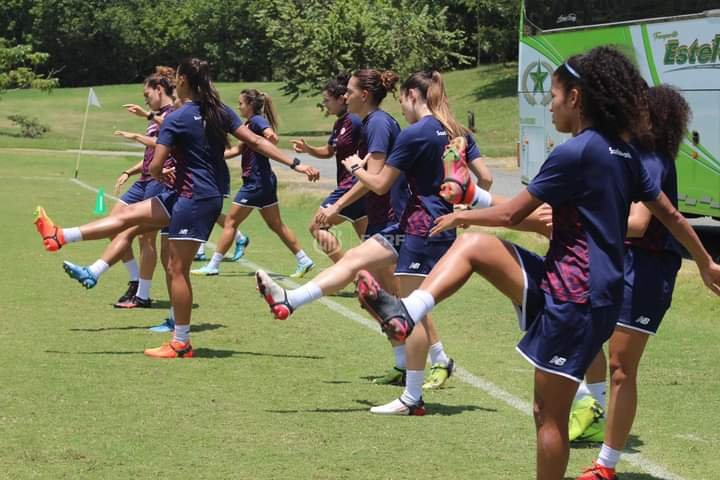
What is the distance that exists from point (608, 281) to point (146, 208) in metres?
5.43

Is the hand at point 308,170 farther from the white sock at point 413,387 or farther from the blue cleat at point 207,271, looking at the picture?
the blue cleat at point 207,271

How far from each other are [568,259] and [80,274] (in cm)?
584

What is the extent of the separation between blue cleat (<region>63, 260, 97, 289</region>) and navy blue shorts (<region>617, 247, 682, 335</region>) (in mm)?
Answer: 5317

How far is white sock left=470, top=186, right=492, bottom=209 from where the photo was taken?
5.73 meters

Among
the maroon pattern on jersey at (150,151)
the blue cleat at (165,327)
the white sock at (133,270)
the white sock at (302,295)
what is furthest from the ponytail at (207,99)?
the white sock at (133,270)

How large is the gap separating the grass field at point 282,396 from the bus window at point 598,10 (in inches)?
172

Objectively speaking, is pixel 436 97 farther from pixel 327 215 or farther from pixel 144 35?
pixel 144 35

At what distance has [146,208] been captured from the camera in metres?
9.65

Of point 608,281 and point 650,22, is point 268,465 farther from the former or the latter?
point 650,22

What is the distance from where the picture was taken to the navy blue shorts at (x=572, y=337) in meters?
4.95

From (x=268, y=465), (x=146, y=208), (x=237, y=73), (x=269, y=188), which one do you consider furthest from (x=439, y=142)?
(x=237, y=73)

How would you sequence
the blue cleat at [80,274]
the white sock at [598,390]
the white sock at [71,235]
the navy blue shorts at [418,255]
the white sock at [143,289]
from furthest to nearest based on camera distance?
1. the white sock at [143,289]
2. the blue cleat at [80,274]
3. the white sock at [71,235]
4. the navy blue shorts at [418,255]
5. the white sock at [598,390]

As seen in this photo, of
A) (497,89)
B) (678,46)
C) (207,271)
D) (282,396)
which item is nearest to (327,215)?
(282,396)

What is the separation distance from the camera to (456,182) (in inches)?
217
